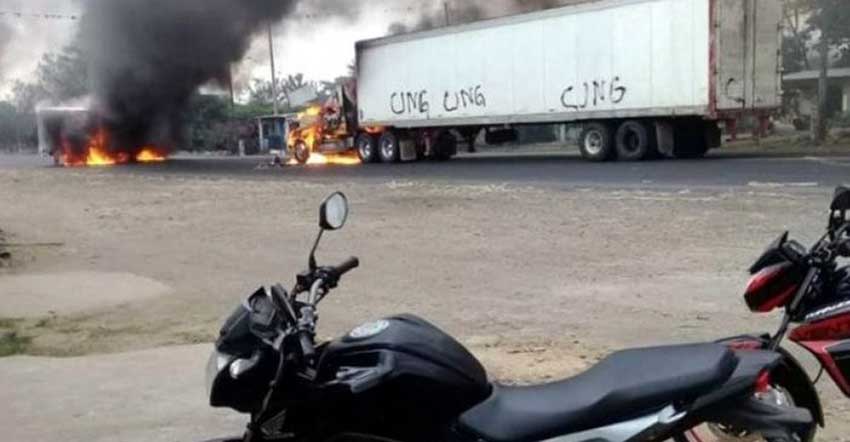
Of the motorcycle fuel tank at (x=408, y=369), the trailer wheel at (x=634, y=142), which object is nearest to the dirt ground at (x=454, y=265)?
the motorcycle fuel tank at (x=408, y=369)

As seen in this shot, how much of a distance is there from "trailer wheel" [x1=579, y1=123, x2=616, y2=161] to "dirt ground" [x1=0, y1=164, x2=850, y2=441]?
23.9 ft

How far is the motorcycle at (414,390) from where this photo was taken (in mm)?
2520

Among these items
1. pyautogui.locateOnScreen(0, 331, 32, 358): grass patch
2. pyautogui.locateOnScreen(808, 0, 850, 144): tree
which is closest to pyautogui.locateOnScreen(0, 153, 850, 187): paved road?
pyautogui.locateOnScreen(808, 0, 850, 144): tree

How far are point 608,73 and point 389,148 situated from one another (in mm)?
8408

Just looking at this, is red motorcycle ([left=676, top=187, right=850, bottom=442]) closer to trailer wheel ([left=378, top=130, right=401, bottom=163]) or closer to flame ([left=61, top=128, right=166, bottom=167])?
trailer wheel ([left=378, top=130, right=401, bottom=163])

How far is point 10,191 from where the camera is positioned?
71.6ft

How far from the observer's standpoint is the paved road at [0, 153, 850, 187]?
15.4 metres

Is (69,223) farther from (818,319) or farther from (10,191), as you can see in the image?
(818,319)

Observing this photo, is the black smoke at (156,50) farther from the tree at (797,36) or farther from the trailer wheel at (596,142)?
the tree at (797,36)

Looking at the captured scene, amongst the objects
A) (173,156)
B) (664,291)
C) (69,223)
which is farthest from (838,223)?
(173,156)

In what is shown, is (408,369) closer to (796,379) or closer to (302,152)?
(796,379)

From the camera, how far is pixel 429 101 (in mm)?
27703

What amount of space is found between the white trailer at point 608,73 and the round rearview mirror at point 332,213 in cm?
1920

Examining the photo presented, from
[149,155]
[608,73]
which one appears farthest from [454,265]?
[149,155]
